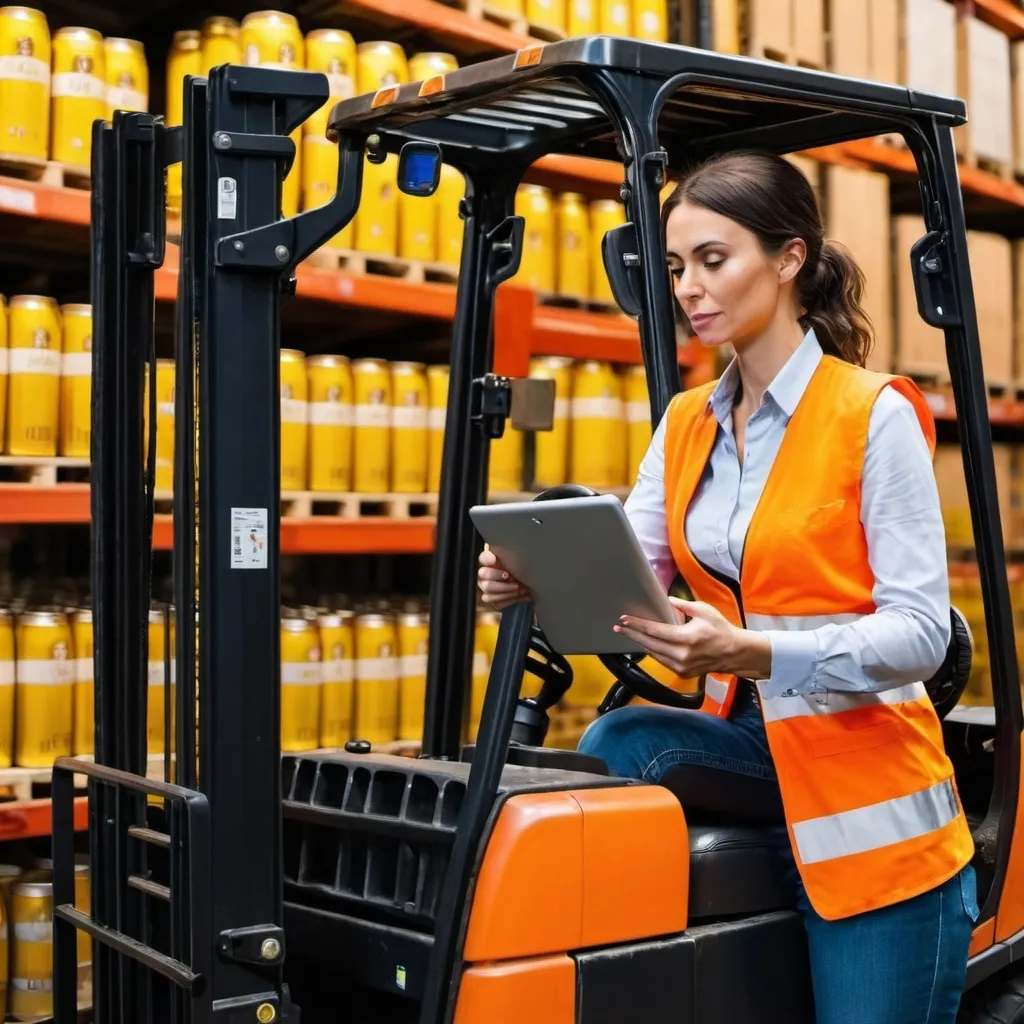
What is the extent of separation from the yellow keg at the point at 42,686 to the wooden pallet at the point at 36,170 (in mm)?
1266

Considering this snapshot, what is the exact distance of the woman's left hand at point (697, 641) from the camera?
→ 212 cm

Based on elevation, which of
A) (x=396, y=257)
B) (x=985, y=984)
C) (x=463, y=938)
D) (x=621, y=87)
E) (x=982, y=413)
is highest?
(x=396, y=257)

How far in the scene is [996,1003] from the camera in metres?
3.11

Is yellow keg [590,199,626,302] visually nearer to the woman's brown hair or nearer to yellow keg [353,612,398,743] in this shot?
yellow keg [353,612,398,743]

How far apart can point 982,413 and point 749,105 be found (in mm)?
785

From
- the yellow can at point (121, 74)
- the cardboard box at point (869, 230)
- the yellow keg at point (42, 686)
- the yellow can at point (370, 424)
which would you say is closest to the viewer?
A: the yellow keg at point (42, 686)

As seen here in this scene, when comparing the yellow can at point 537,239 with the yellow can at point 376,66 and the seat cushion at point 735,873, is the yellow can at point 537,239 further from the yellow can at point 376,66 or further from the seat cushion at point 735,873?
the seat cushion at point 735,873

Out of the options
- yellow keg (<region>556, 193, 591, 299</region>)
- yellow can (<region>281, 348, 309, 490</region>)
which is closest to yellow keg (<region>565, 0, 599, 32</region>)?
yellow keg (<region>556, 193, 591, 299</region>)

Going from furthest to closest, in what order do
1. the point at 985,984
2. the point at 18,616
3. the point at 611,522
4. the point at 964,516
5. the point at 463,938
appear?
the point at 964,516, the point at 18,616, the point at 985,984, the point at 463,938, the point at 611,522

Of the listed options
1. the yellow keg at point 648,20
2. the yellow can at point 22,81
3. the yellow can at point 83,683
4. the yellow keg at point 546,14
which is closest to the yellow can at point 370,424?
the yellow can at point 83,683

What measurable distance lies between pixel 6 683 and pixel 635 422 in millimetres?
2509

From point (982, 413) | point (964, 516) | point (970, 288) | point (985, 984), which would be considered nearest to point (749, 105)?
point (970, 288)

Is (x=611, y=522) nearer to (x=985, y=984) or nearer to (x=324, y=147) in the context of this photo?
(x=985, y=984)

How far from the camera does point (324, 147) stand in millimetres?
4684
